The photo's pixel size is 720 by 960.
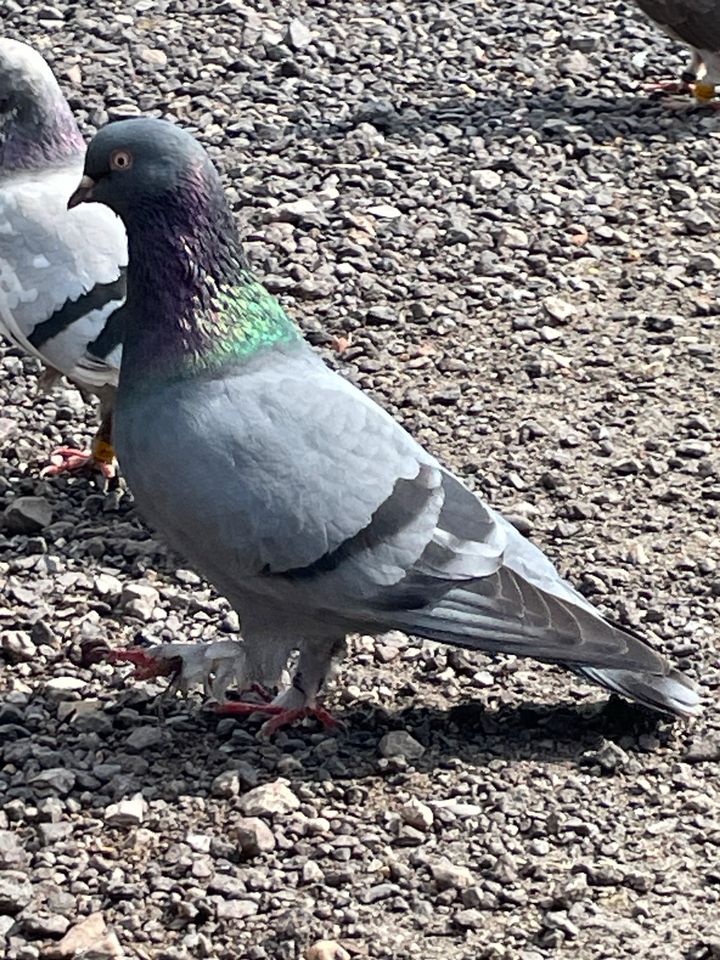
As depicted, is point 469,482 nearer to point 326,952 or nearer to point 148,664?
point 148,664

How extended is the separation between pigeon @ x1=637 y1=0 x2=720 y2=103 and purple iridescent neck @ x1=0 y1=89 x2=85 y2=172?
406 cm

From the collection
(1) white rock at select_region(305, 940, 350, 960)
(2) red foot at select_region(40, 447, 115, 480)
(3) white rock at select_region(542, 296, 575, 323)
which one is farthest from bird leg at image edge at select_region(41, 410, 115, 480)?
(1) white rock at select_region(305, 940, 350, 960)

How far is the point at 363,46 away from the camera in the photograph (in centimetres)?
968

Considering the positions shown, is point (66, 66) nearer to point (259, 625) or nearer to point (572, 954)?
point (259, 625)

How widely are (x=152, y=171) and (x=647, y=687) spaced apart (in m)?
1.94

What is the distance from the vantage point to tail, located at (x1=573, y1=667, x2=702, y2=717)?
494 centimetres

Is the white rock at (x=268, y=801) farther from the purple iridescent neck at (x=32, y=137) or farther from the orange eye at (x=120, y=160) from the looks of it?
the purple iridescent neck at (x=32, y=137)

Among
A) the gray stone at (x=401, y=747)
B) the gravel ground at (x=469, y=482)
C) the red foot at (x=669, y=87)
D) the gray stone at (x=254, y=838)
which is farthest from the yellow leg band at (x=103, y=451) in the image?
the red foot at (x=669, y=87)

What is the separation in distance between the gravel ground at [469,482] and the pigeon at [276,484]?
1.14ft

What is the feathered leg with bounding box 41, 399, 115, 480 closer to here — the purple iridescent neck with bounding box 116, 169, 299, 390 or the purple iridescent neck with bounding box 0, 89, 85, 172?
the purple iridescent neck with bounding box 0, 89, 85, 172

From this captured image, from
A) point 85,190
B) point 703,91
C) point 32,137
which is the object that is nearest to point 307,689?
point 85,190

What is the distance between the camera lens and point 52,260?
241 inches

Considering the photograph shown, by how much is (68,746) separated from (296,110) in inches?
183

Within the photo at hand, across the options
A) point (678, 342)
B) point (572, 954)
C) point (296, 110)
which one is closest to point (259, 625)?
point (572, 954)
